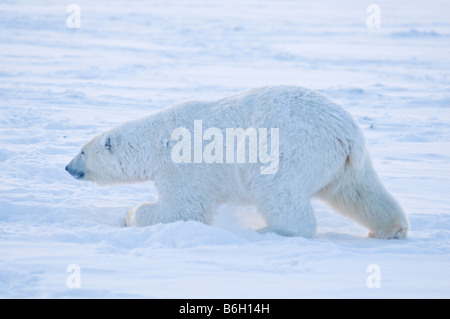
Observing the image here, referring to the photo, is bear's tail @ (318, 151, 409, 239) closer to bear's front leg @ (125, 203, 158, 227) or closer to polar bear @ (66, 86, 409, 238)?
polar bear @ (66, 86, 409, 238)

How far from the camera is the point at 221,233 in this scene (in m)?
4.10

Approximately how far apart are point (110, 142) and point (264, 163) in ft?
4.50

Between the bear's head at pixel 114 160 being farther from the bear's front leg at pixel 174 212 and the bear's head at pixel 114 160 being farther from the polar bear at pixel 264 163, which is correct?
the bear's front leg at pixel 174 212

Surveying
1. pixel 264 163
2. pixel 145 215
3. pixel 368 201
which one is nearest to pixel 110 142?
pixel 145 215

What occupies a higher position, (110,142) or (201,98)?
(201,98)

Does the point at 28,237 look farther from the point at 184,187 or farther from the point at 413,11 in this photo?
the point at 413,11

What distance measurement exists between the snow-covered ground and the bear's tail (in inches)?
8.1

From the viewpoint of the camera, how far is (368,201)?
450 cm

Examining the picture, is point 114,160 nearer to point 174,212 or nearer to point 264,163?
point 174,212

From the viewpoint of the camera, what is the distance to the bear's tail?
4.46 meters
